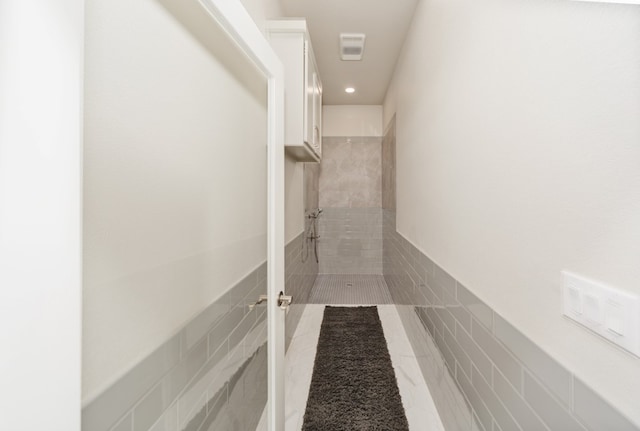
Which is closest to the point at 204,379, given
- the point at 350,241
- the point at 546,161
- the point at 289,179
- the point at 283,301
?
the point at 283,301

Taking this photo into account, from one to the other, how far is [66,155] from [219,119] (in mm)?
684

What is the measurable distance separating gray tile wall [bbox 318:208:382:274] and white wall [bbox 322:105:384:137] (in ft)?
3.87

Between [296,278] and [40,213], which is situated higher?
[40,213]

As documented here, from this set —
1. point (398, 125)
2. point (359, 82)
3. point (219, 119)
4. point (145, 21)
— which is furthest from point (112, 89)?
point (359, 82)

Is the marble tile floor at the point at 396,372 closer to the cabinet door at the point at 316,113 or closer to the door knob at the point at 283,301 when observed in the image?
the door knob at the point at 283,301

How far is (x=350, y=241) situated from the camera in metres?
4.61

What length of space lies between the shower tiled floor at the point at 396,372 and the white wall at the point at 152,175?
46.1 inches

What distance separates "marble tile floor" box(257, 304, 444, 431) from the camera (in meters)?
1.67

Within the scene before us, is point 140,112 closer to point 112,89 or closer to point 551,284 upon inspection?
point 112,89

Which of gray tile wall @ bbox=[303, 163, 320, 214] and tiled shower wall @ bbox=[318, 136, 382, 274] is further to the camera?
tiled shower wall @ bbox=[318, 136, 382, 274]

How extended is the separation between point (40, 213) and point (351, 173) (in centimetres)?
441

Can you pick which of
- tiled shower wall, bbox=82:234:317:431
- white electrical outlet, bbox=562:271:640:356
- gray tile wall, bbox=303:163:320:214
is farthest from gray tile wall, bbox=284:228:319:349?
white electrical outlet, bbox=562:271:640:356

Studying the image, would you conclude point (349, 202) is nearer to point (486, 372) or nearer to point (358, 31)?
point (358, 31)

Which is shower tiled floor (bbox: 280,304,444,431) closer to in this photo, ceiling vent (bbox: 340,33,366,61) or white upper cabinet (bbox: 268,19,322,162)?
white upper cabinet (bbox: 268,19,322,162)
